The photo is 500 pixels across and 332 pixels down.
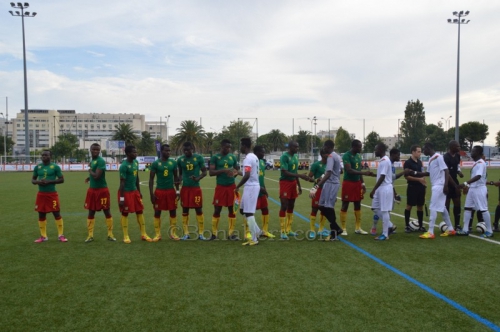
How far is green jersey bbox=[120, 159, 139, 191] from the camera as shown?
871 centimetres

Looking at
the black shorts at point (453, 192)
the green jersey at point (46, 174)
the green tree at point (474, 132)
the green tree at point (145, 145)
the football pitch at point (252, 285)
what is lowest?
the football pitch at point (252, 285)

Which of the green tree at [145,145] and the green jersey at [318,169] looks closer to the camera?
the green jersey at [318,169]

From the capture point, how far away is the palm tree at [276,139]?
98062 millimetres

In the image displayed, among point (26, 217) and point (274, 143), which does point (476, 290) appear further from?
point (274, 143)

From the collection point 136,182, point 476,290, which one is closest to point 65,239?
point 136,182

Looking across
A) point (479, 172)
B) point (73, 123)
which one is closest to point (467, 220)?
point (479, 172)

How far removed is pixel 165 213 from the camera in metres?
13.5

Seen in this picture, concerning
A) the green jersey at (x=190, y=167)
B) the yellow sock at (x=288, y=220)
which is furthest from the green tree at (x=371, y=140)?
the green jersey at (x=190, y=167)

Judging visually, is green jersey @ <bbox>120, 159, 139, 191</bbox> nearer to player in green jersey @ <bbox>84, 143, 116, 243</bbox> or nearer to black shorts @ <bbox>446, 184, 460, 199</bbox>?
A: player in green jersey @ <bbox>84, 143, 116, 243</bbox>

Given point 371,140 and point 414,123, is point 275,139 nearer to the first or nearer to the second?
point 371,140

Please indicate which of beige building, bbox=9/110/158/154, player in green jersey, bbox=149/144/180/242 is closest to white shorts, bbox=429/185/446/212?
player in green jersey, bbox=149/144/180/242

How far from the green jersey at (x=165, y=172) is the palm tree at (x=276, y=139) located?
293 feet

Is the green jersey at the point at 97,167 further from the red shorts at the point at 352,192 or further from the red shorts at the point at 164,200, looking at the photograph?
the red shorts at the point at 352,192

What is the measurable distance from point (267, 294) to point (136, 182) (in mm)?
4824
